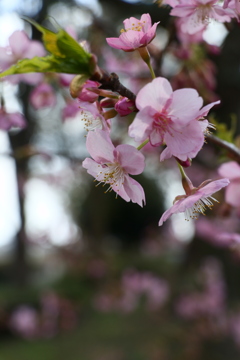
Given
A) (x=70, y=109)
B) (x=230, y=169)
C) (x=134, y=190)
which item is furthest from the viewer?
(x=70, y=109)

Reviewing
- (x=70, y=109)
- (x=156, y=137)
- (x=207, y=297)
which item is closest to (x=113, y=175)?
(x=156, y=137)

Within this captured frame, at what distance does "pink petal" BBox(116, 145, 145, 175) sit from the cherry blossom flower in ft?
0.10

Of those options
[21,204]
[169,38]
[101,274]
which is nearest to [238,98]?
[169,38]

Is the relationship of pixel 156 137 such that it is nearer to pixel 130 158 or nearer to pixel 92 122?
pixel 130 158

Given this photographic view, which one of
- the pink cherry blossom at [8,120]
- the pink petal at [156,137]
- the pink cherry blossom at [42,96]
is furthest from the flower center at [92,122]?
the pink cherry blossom at [42,96]

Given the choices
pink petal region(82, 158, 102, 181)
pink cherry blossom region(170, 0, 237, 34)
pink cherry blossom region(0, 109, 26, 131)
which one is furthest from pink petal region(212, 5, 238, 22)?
pink cherry blossom region(0, 109, 26, 131)

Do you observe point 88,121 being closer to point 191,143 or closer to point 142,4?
point 191,143

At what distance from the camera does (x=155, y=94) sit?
55 cm

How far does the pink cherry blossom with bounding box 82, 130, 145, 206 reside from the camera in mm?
596

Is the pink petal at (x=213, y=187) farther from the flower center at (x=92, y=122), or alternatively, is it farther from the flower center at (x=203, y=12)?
the flower center at (x=203, y=12)

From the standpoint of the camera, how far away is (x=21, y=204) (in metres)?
6.96

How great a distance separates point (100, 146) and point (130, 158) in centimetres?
5

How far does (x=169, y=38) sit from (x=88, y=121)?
2.65 ft

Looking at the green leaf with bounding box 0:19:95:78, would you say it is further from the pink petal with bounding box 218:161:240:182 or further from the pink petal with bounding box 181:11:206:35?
the pink petal with bounding box 218:161:240:182
